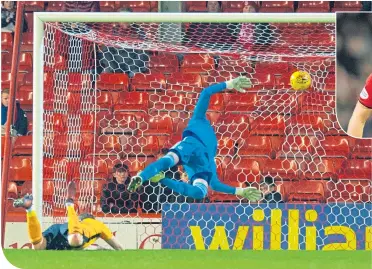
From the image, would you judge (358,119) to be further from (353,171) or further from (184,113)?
(184,113)

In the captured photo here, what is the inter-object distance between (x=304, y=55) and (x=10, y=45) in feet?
6.84

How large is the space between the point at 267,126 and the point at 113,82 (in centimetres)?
101

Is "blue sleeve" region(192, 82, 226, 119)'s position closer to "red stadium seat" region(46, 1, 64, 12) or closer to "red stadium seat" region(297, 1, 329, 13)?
"red stadium seat" region(297, 1, 329, 13)

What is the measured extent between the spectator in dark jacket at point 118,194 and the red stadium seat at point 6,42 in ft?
4.20

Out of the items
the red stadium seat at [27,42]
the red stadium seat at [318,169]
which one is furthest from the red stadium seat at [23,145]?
the red stadium seat at [318,169]

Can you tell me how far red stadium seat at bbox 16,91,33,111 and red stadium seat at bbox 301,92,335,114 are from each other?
1.75 m

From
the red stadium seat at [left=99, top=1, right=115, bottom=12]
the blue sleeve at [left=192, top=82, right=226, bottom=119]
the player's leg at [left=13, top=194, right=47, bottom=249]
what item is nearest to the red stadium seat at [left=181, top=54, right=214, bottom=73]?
the red stadium seat at [left=99, top=1, right=115, bottom=12]

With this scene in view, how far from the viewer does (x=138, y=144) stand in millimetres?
5855

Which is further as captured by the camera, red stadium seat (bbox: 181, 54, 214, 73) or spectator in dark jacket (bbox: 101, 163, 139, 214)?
red stadium seat (bbox: 181, 54, 214, 73)

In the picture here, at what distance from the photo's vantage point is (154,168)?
4836mm

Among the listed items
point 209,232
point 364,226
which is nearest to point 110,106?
point 209,232

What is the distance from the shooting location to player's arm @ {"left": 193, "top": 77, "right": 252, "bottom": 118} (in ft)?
16.6

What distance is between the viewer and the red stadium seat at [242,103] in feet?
19.4

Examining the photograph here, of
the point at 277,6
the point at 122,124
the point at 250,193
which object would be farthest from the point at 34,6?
the point at 250,193
